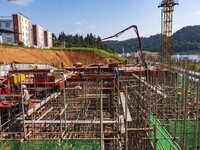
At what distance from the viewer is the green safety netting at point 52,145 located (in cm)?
486

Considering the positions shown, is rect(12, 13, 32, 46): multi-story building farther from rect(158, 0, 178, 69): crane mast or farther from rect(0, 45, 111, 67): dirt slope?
rect(158, 0, 178, 69): crane mast

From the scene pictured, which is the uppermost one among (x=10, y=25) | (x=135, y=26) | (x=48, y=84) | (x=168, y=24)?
(x=10, y=25)

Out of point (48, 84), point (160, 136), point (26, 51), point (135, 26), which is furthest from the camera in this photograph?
point (26, 51)

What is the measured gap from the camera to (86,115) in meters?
7.52

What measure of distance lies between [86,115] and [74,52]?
40235mm

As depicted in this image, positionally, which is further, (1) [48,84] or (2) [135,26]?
(2) [135,26]

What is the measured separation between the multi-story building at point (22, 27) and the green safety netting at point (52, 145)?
45970 mm

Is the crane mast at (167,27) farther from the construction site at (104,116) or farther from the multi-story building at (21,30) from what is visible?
the multi-story building at (21,30)

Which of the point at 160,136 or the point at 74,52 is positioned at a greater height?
the point at 74,52

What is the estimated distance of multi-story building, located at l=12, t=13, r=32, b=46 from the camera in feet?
156

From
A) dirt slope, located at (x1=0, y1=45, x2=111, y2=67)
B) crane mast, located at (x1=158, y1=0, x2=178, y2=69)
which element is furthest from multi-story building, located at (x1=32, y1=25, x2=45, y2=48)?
crane mast, located at (x1=158, y1=0, x2=178, y2=69)

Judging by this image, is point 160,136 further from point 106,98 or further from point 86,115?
point 106,98

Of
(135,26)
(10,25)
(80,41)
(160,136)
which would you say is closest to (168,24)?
(135,26)

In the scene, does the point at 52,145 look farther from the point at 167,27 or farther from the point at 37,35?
the point at 37,35
